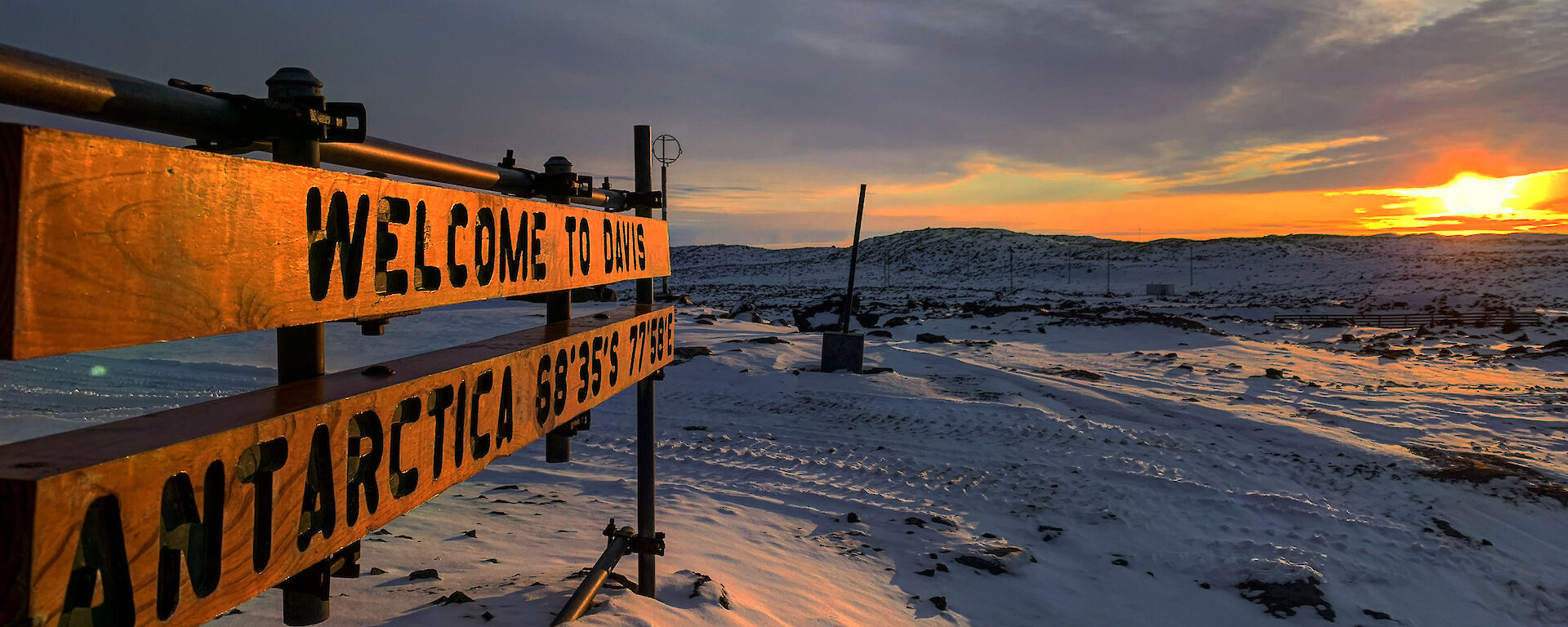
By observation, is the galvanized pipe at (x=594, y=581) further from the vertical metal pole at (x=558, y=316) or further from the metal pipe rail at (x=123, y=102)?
the metal pipe rail at (x=123, y=102)

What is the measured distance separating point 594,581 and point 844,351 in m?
11.8

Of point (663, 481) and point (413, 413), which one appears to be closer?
point (413, 413)

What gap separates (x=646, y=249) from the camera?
3.78 metres

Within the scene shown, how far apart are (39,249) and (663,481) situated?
25.0 ft

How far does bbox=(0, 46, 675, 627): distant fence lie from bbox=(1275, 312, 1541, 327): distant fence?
122 feet

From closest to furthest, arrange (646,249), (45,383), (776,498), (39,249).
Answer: (39,249) < (646,249) < (776,498) < (45,383)

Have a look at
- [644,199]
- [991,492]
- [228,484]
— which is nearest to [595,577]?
[644,199]

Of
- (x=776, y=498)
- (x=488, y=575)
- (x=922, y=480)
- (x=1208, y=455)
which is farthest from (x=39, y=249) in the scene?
(x=1208, y=455)

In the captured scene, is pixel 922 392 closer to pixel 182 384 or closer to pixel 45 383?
pixel 182 384

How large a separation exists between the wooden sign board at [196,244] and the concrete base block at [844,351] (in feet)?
44.7

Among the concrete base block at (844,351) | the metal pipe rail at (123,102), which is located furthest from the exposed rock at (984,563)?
the concrete base block at (844,351)

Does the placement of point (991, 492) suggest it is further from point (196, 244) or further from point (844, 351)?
point (196, 244)

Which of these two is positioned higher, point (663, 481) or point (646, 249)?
point (646, 249)

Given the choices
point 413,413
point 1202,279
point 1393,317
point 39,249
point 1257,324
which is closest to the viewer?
point 39,249
